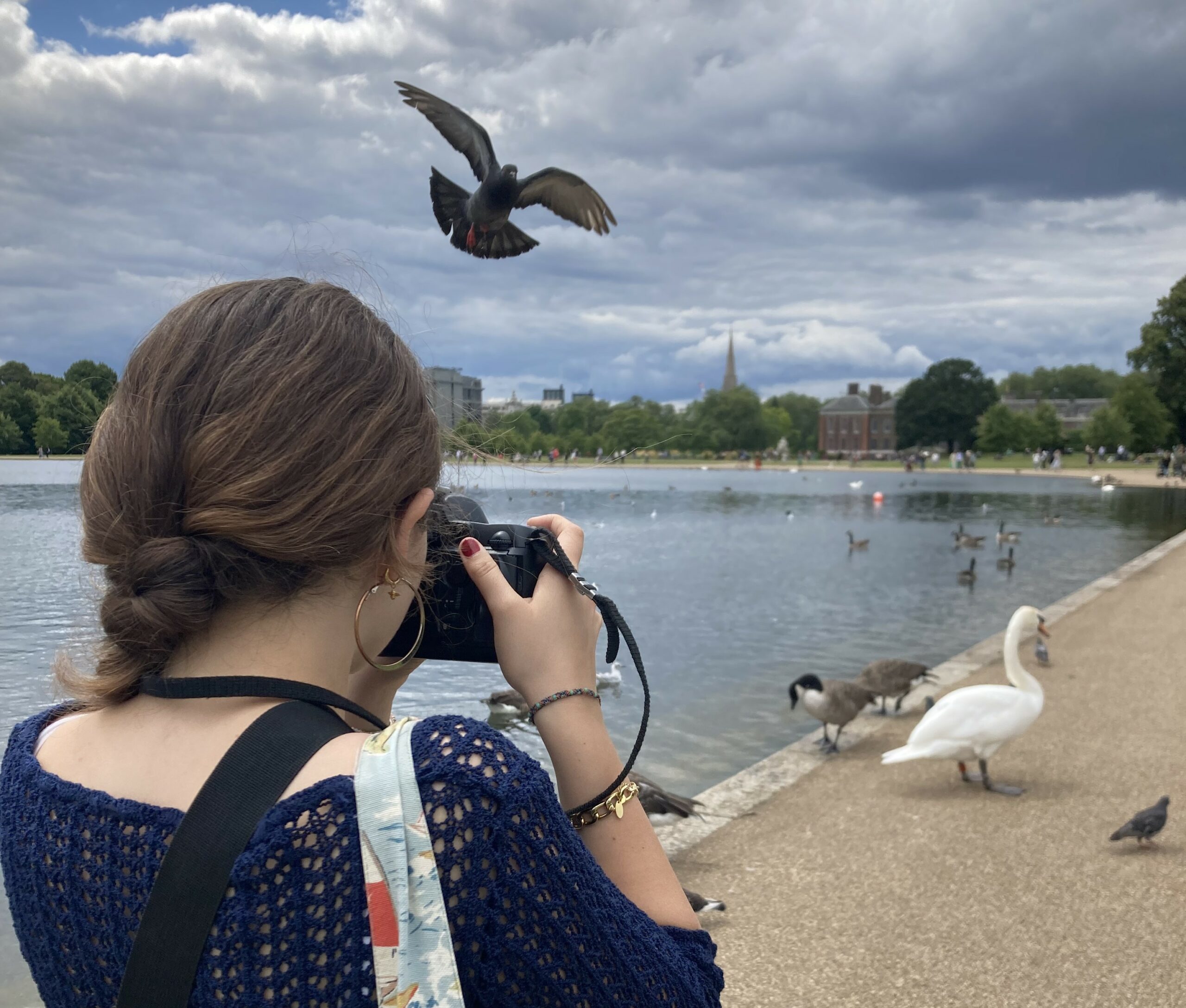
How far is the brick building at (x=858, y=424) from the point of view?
14188 cm

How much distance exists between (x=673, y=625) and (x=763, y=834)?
8883 mm

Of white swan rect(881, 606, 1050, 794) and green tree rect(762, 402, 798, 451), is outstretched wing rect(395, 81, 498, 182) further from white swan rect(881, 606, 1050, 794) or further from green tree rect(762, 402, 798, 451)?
green tree rect(762, 402, 798, 451)

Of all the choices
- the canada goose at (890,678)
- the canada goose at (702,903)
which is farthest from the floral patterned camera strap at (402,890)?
the canada goose at (890,678)

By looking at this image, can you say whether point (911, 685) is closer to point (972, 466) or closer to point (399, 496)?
point (399, 496)

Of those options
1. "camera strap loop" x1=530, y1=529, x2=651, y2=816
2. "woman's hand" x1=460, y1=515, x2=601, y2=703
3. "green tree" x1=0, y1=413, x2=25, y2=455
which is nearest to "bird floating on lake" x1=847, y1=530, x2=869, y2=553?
"green tree" x1=0, y1=413, x2=25, y2=455

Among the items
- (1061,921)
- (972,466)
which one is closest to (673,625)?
(1061,921)

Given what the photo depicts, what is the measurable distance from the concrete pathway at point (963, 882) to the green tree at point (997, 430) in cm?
10986

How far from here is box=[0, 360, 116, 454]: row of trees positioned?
2328 millimetres

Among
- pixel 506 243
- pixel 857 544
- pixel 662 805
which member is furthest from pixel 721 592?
pixel 506 243

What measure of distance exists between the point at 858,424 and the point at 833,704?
14105 cm

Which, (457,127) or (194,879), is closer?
(194,879)

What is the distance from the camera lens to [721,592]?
738 inches

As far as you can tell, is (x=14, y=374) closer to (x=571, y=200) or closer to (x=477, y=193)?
(x=477, y=193)

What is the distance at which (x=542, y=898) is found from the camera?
1.13 m
